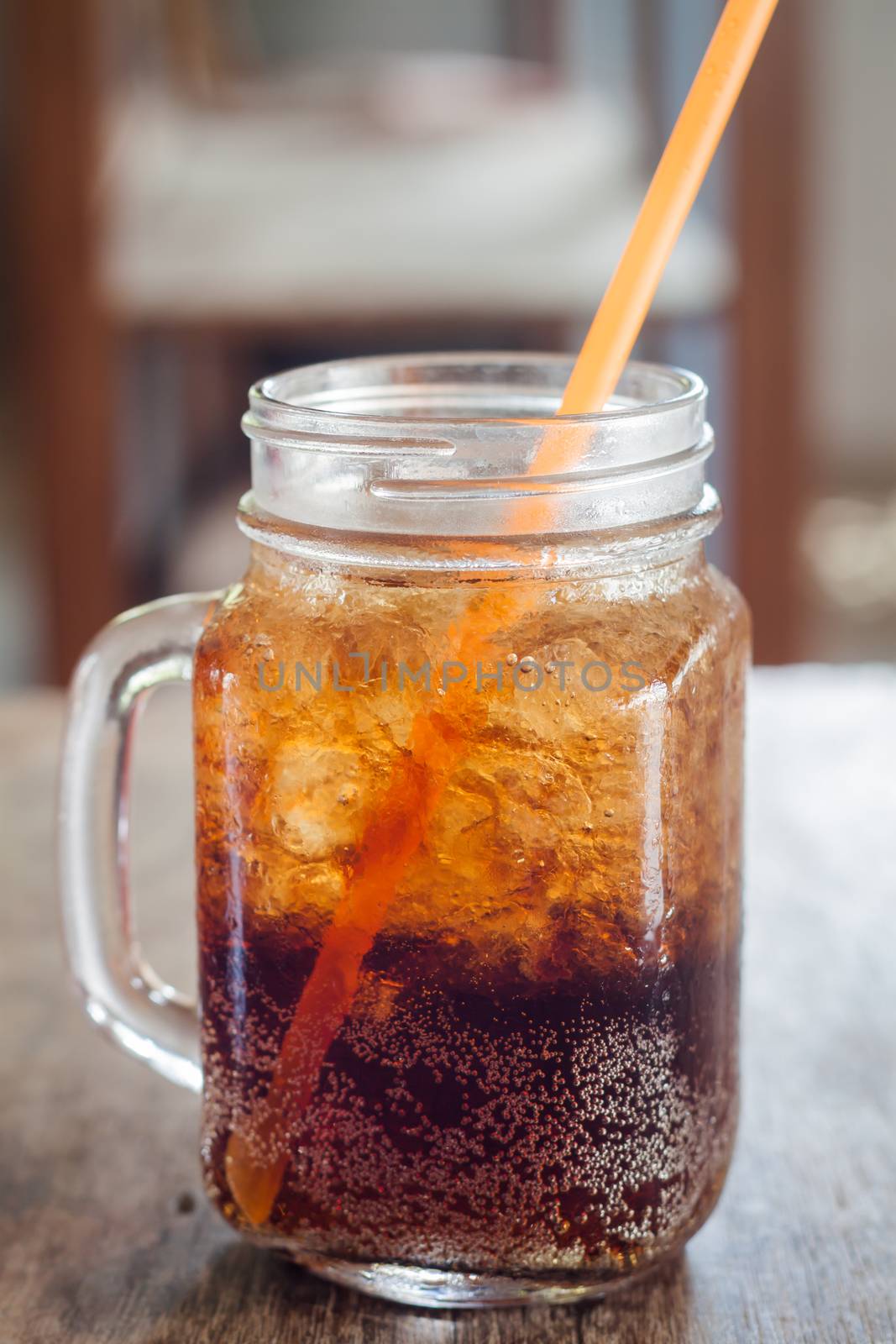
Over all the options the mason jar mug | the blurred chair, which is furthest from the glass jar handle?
the blurred chair

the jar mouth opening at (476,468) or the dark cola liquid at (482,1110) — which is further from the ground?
the jar mouth opening at (476,468)

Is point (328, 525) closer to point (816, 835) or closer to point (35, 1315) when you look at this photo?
point (35, 1315)

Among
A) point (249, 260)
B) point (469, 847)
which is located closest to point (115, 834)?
point (469, 847)

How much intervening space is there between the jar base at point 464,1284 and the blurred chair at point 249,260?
1497 millimetres

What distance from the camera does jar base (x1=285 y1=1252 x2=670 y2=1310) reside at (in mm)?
502

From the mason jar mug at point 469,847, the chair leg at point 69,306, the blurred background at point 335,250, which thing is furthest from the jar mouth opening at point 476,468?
the chair leg at point 69,306

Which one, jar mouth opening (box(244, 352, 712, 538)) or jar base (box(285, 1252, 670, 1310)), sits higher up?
jar mouth opening (box(244, 352, 712, 538))

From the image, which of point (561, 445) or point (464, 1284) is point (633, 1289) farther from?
point (561, 445)

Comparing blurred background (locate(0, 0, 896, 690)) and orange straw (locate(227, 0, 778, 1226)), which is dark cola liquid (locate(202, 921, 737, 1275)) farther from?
blurred background (locate(0, 0, 896, 690))

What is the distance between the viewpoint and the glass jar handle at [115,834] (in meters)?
0.56

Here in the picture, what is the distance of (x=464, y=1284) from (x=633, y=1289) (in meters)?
0.06

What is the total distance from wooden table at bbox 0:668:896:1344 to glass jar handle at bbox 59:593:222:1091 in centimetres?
6

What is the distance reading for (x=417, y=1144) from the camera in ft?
1.61

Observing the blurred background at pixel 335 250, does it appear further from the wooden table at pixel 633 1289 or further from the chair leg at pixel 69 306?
the wooden table at pixel 633 1289
